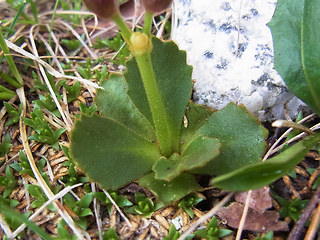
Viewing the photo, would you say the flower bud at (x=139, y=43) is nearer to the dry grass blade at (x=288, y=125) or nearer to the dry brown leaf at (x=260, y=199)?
the dry grass blade at (x=288, y=125)

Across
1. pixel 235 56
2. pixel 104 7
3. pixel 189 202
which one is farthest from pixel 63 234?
pixel 235 56

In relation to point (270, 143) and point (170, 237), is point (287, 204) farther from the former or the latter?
point (170, 237)

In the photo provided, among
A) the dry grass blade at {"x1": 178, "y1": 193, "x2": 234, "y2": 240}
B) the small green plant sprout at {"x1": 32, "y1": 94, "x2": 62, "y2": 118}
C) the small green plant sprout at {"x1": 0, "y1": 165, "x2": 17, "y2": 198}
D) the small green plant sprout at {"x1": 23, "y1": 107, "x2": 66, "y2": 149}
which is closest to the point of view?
the dry grass blade at {"x1": 178, "y1": 193, "x2": 234, "y2": 240}

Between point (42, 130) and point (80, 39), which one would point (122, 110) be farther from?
point (80, 39)

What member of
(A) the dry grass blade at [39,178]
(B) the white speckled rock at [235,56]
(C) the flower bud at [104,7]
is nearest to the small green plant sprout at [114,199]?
Result: (A) the dry grass blade at [39,178]

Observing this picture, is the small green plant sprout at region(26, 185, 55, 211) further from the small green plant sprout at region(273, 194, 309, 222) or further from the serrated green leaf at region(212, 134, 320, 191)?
the small green plant sprout at region(273, 194, 309, 222)

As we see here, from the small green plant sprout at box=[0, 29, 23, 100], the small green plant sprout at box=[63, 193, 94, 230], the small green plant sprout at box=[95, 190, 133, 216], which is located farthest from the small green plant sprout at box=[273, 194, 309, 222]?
the small green plant sprout at box=[0, 29, 23, 100]
